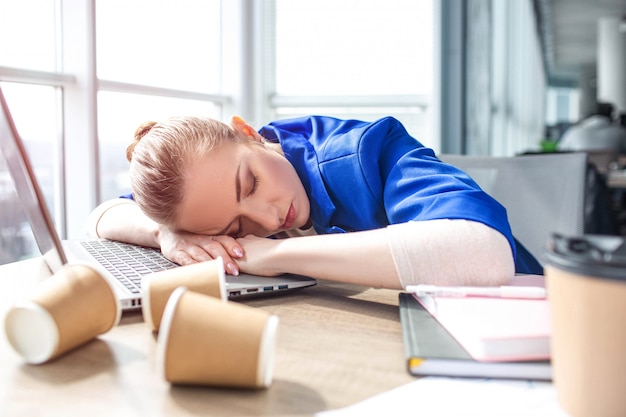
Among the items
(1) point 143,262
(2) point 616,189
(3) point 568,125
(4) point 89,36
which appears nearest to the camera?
(1) point 143,262

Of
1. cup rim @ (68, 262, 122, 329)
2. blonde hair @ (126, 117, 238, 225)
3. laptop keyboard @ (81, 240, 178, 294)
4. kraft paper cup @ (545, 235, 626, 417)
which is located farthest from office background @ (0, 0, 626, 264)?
kraft paper cup @ (545, 235, 626, 417)

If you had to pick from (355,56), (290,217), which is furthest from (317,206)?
(355,56)

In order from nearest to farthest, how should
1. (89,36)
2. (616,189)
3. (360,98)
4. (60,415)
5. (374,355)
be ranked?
(60,415) < (374,355) < (89,36) < (360,98) < (616,189)

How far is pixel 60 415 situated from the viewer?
1.40 feet

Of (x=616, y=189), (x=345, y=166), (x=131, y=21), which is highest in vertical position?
(x=131, y=21)

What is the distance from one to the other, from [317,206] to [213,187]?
21cm

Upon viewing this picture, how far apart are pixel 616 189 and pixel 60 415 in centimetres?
447

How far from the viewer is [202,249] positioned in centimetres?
90

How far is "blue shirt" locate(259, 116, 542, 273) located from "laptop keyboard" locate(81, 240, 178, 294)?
29cm

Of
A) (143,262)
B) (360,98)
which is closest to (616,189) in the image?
(360,98)

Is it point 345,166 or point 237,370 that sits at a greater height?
point 345,166

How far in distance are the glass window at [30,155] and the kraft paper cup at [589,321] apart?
1.21 m

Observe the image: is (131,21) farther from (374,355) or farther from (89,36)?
(374,355)

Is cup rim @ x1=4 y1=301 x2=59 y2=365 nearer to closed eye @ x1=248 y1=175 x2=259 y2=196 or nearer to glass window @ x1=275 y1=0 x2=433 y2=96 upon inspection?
closed eye @ x1=248 y1=175 x2=259 y2=196
